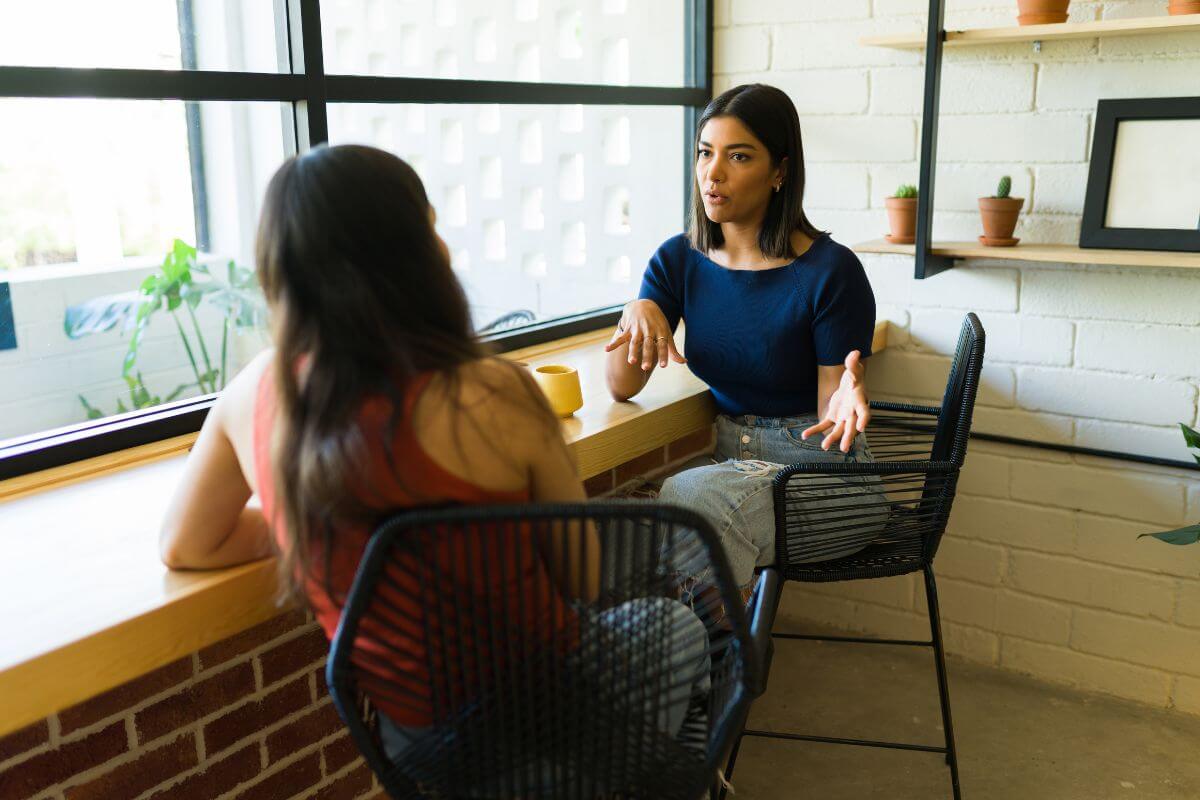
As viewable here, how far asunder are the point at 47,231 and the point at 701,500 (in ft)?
3.67

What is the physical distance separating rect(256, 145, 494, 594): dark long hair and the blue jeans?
24 centimetres

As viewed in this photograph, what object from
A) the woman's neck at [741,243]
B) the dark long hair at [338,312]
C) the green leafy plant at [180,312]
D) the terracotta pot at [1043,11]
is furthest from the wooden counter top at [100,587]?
the terracotta pot at [1043,11]

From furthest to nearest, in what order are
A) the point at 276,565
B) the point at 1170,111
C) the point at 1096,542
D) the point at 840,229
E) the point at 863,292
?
the point at 840,229, the point at 1096,542, the point at 1170,111, the point at 863,292, the point at 276,565

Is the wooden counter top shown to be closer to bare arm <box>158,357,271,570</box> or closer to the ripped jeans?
bare arm <box>158,357,271,570</box>

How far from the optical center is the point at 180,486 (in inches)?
Answer: 49.0

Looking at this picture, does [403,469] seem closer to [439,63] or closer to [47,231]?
[47,231]

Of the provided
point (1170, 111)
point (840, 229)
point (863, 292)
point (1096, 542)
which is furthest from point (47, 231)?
point (1096, 542)

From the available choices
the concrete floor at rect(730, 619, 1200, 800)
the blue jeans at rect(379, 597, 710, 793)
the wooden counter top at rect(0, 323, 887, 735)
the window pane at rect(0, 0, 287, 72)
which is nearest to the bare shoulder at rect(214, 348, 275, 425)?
the wooden counter top at rect(0, 323, 887, 735)

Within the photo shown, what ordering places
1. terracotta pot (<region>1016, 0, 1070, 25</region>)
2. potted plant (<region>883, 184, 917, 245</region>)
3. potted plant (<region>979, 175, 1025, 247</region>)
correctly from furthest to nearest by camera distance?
potted plant (<region>883, 184, 917, 245</region>)
potted plant (<region>979, 175, 1025, 247</region>)
terracotta pot (<region>1016, 0, 1070, 25</region>)

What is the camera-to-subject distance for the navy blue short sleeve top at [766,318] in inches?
76.5

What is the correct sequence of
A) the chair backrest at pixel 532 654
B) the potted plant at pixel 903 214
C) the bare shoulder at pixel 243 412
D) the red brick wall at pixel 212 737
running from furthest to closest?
1. the potted plant at pixel 903 214
2. the red brick wall at pixel 212 737
3. the bare shoulder at pixel 243 412
4. the chair backrest at pixel 532 654

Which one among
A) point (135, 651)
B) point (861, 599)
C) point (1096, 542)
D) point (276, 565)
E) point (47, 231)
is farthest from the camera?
point (861, 599)

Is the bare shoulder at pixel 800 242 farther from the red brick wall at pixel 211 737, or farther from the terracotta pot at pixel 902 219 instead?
the red brick wall at pixel 211 737

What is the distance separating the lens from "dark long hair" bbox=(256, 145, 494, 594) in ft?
3.35
